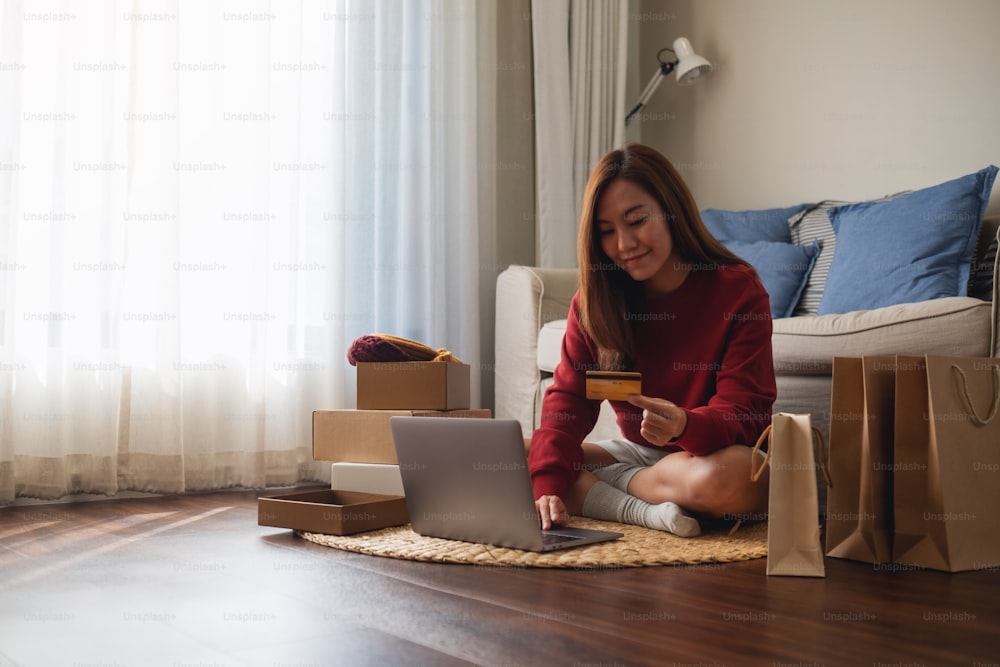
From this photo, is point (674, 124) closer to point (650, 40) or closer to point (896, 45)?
point (650, 40)

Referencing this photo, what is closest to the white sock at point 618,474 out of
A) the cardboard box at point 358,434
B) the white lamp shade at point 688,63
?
the cardboard box at point 358,434

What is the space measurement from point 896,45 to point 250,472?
2.40 metres

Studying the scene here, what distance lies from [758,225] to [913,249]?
0.70 meters

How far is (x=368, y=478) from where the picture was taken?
2.08m

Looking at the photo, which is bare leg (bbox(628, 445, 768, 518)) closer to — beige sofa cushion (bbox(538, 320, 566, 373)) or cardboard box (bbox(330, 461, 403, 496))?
cardboard box (bbox(330, 461, 403, 496))

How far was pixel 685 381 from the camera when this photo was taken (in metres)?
1.93

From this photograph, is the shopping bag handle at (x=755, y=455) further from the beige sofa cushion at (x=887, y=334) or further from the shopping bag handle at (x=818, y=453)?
the beige sofa cushion at (x=887, y=334)

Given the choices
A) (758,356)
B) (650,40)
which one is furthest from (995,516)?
(650,40)

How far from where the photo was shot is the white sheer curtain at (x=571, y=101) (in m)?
3.56

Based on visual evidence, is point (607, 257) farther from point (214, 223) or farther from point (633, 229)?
point (214, 223)

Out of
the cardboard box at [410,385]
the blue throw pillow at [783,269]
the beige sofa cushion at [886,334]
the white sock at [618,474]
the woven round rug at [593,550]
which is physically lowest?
the woven round rug at [593,550]

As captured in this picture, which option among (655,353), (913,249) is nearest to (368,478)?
(655,353)

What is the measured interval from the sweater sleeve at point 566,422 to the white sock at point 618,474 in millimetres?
53

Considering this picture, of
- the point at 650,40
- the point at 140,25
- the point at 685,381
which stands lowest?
the point at 685,381
